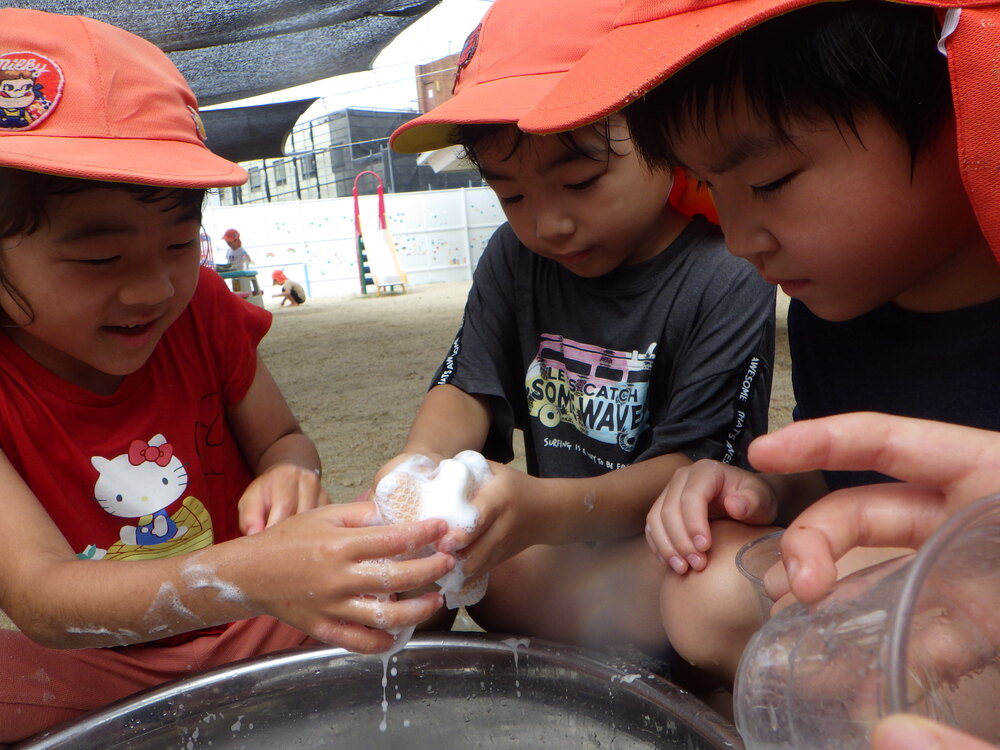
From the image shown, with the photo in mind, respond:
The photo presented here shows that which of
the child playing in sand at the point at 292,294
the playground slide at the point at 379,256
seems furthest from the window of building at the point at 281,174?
the child playing in sand at the point at 292,294

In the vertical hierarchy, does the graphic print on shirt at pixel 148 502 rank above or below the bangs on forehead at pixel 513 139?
below

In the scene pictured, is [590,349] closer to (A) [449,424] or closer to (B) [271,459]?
(A) [449,424]

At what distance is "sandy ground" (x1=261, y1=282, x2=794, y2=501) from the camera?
2182mm

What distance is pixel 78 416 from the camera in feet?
3.35

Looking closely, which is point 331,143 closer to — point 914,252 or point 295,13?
point 295,13

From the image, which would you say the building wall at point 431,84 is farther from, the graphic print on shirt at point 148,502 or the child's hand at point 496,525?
the child's hand at point 496,525

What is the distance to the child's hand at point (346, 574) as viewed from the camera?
0.68m

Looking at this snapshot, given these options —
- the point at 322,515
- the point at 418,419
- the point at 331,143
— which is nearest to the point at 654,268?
the point at 418,419

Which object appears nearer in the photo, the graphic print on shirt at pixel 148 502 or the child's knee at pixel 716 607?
the child's knee at pixel 716 607

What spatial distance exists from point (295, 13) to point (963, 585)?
4.31m

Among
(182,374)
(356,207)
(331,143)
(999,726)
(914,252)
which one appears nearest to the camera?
(999,726)

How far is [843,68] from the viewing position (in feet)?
2.02

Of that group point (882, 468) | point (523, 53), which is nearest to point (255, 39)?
point (523, 53)

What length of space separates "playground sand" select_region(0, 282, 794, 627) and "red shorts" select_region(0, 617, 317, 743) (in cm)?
54
